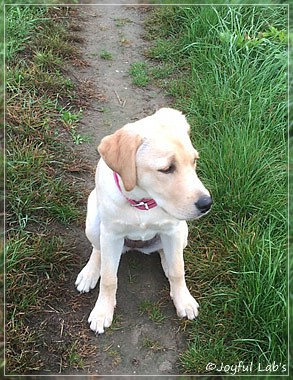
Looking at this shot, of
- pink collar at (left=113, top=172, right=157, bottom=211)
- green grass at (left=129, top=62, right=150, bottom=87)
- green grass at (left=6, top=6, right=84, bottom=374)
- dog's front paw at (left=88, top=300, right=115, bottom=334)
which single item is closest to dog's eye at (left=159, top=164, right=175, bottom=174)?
pink collar at (left=113, top=172, right=157, bottom=211)

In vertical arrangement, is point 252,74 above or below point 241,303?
above

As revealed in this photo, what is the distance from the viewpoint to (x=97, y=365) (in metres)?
3.02

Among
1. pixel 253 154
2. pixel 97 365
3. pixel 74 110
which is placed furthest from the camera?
pixel 74 110

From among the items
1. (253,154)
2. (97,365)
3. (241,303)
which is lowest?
(97,365)

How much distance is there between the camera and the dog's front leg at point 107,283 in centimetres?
300

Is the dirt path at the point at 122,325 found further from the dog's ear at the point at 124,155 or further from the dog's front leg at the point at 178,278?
the dog's ear at the point at 124,155

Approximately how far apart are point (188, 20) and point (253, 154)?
1.82m

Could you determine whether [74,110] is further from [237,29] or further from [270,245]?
[270,245]

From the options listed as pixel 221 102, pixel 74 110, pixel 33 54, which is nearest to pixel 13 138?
pixel 74 110

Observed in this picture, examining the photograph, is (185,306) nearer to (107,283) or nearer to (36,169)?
(107,283)

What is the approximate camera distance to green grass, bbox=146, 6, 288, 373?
3.00m

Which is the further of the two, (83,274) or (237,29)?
(237,29)

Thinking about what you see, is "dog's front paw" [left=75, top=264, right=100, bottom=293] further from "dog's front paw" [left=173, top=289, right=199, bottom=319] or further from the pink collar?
the pink collar

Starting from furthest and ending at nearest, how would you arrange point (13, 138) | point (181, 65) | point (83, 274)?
point (181, 65) → point (13, 138) → point (83, 274)
